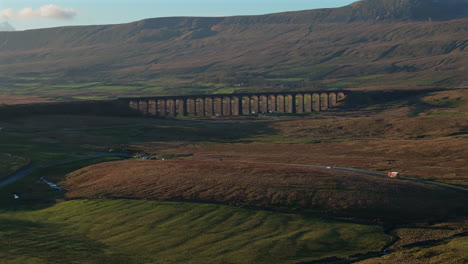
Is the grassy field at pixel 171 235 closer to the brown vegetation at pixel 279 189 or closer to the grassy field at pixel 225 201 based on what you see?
the grassy field at pixel 225 201

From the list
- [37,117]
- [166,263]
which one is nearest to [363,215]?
[166,263]

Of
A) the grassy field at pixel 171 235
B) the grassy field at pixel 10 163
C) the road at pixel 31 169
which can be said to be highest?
the grassy field at pixel 10 163

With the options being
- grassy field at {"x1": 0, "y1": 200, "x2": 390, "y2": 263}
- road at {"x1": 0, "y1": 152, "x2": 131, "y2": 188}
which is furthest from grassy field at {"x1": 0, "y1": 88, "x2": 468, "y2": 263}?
road at {"x1": 0, "y1": 152, "x2": 131, "y2": 188}

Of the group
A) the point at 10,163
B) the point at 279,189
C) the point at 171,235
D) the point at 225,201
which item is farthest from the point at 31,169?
the point at 171,235

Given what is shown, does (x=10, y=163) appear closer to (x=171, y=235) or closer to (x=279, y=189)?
(x=279, y=189)

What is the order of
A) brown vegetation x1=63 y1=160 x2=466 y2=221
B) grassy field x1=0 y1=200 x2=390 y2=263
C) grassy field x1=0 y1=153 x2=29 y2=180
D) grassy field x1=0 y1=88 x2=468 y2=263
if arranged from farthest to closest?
grassy field x1=0 y1=153 x2=29 y2=180
brown vegetation x1=63 y1=160 x2=466 y2=221
grassy field x1=0 y1=88 x2=468 y2=263
grassy field x1=0 y1=200 x2=390 y2=263

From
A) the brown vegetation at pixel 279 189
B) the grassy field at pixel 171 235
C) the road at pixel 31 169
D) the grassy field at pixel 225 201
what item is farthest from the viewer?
the road at pixel 31 169

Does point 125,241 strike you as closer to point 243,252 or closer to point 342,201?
point 243,252

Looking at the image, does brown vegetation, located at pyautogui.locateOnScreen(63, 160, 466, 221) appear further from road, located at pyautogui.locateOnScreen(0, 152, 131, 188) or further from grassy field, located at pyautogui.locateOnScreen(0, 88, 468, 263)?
road, located at pyautogui.locateOnScreen(0, 152, 131, 188)

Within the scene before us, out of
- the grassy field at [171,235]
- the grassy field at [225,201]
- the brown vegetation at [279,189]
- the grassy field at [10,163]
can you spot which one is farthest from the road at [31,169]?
the grassy field at [171,235]
